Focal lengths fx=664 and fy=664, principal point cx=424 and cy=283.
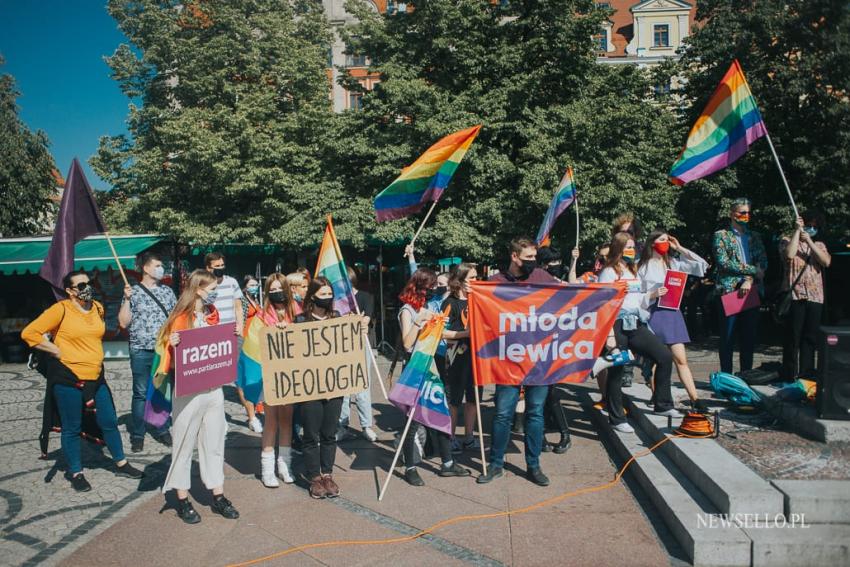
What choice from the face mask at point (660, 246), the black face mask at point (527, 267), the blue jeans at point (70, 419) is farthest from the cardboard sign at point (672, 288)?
the blue jeans at point (70, 419)

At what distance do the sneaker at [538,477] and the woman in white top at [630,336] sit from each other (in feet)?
4.65

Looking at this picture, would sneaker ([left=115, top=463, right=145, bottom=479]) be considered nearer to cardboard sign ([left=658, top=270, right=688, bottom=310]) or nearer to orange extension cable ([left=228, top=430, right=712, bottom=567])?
orange extension cable ([left=228, top=430, right=712, bottom=567])

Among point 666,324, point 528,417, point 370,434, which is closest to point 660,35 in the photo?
point 666,324

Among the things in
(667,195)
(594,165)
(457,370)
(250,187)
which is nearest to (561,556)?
(457,370)

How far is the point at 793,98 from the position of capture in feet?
51.3

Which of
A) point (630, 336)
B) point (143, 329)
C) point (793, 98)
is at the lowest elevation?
point (630, 336)

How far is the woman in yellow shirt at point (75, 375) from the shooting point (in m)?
5.94

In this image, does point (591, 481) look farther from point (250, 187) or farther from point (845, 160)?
point (250, 187)

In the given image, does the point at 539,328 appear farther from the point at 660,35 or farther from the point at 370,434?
the point at 660,35

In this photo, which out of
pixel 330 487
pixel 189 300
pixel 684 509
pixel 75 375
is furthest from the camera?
pixel 75 375

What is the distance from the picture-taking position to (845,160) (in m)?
14.6

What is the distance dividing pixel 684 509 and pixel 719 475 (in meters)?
0.38

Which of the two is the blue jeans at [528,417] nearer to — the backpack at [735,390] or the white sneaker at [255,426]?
the backpack at [735,390]

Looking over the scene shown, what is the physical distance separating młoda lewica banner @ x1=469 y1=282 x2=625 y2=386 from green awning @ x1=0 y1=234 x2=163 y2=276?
1209 cm
